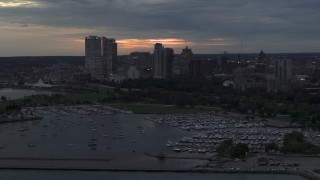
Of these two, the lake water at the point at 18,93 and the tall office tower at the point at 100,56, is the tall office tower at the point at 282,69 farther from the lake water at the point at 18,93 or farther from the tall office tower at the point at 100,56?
the tall office tower at the point at 100,56

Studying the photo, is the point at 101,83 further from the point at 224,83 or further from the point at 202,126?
the point at 202,126

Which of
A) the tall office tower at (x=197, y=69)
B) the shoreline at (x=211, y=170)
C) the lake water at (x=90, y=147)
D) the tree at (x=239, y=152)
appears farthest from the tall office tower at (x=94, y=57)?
the shoreline at (x=211, y=170)

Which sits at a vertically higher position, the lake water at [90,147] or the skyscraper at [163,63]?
the skyscraper at [163,63]

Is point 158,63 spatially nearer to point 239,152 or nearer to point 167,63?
point 167,63

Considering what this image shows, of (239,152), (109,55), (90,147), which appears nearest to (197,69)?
(109,55)

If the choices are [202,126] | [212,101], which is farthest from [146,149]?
[212,101]

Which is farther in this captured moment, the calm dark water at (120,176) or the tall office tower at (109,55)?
the tall office tower at (109,55)
